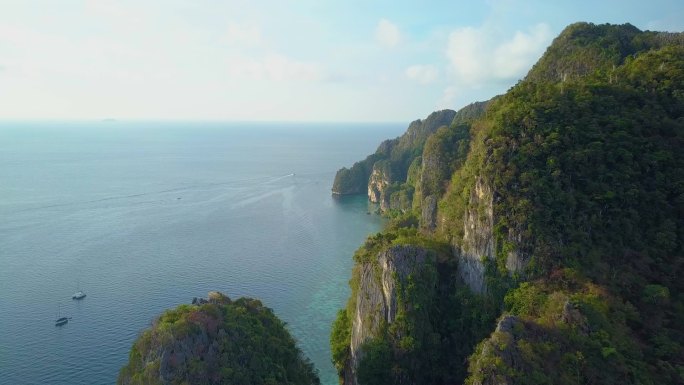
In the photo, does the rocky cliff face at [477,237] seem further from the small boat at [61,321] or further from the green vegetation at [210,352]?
the small boat at [61,321]

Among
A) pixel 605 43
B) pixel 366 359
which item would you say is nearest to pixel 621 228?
pixel 366 359

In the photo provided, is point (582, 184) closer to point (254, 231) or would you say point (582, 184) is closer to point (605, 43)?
point (605, 43)

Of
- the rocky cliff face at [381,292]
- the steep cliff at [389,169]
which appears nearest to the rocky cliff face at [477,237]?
the rocky cliff face at [381,292]

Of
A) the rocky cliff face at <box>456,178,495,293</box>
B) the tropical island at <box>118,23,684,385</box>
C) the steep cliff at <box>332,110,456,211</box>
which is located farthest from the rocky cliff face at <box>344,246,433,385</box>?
the steep cliff at <box>332,110,456,211</box>

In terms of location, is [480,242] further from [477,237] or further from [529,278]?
[529,278]

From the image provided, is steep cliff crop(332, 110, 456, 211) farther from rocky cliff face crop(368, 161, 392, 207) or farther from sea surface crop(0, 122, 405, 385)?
sea surface crop(0, 122, 405, 385)

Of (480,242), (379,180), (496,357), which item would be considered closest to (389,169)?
(379,180)
